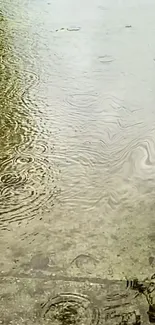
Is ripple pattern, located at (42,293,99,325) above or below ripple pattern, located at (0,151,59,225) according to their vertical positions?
below

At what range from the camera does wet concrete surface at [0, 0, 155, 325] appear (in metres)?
1.38

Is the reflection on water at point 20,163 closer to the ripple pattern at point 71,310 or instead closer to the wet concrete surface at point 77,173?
the wet concrete surface at point 77,173

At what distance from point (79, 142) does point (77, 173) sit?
0.27 m

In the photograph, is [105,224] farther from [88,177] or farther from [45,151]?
[45,151]

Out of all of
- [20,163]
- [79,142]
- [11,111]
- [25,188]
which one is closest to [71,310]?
[25,188]

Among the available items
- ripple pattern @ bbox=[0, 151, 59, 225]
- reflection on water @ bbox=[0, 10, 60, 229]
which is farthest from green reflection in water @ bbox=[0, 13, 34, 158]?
ripple pattern @ bbox=[0, 151, 59, 225]

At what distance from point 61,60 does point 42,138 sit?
3.26ft

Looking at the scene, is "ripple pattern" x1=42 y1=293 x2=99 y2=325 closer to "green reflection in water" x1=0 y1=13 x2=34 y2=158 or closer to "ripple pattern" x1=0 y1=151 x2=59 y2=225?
"ripple pattern" x1=0 y1=151 x2=59 y2=225

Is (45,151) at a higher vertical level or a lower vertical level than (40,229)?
higher

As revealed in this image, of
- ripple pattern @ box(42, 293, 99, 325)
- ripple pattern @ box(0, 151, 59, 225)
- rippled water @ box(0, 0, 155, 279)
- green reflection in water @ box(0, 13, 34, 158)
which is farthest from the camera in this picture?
green reflection in water @ box(0, 13, 34, 158)

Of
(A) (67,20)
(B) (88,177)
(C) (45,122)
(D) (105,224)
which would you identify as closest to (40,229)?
(D) (105,224)

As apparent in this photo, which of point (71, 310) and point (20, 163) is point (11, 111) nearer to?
point (20, 163)

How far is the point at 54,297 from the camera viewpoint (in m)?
1.38

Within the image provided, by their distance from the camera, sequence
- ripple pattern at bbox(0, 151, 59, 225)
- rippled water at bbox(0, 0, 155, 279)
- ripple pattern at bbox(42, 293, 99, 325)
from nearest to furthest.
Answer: ripple pattern at bbox(42, 293, 99, 325)
rippled water at bbox(0, 0, 155, 279)
ripple pattern at bbox(0, 151, 59, 225)
